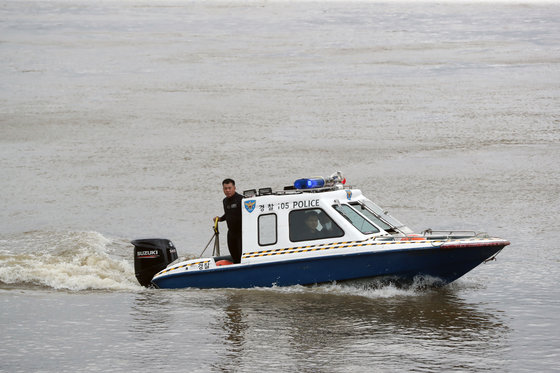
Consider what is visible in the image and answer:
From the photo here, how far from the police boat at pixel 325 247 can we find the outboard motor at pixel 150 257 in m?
0.37

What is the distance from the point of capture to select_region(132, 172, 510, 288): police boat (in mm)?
12258

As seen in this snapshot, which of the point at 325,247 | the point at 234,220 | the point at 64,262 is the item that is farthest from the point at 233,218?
the point at 64,262

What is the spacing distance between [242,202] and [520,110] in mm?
17187

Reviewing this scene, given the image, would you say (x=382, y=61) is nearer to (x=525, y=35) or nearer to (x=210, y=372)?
(x=525, y=35)

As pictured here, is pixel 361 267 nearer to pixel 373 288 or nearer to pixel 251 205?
pixel 373 288

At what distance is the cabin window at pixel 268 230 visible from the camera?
1273 cm

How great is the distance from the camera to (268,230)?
1275cm

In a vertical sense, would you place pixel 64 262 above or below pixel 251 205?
below

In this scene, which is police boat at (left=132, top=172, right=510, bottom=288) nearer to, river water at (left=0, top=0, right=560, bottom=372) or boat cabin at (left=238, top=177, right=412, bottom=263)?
boat cabin at (left=238, top=177, right=412, bottom=263)

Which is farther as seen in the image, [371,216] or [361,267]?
[371,216]

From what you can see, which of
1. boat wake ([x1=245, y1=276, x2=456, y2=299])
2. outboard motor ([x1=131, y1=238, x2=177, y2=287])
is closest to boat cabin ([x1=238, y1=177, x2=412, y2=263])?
boat wake ([x1=245, y1=276, x2=456, y2=299])

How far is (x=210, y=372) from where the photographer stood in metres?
9.80

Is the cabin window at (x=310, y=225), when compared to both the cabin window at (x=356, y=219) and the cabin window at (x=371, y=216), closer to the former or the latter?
the cabin window at (x=356, y=219)

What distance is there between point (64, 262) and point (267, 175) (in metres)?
7.00
